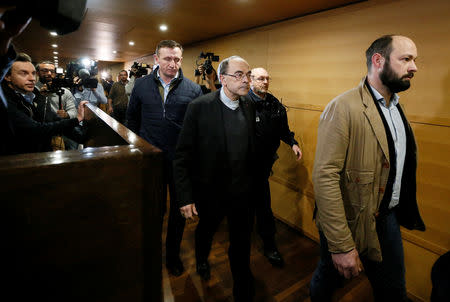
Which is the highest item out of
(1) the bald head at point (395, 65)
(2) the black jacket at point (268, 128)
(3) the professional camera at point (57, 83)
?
(3) the professional camera at point (57, 83)

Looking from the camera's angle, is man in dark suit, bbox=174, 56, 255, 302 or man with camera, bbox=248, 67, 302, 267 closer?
man in dark suit, bbox=174, 56, 255, 302

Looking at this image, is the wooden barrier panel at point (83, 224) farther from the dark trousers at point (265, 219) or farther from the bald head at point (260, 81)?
the bald head at point (260, 81)

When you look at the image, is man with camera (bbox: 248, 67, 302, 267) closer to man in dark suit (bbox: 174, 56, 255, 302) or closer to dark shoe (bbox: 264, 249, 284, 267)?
dark shoe (bbox: 264, 249, 284, 267)

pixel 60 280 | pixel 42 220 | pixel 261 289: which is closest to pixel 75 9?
pixel 42 220

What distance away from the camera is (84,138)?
1.98 meters

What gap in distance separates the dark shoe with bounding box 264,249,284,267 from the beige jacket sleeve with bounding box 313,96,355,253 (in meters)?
1.21

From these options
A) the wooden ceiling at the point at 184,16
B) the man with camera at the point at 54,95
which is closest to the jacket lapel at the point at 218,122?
the wooden ceiling at the point at 184,16

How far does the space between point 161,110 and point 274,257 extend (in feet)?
5.47

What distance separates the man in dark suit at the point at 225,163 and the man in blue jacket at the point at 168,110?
0.41 m

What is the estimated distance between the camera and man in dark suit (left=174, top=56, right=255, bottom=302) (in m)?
1.56

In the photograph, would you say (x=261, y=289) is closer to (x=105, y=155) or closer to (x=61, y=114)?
(x=105, y=155)

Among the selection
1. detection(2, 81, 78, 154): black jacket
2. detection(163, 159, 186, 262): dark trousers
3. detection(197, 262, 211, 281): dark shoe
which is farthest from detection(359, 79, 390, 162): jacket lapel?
detection(2, 81, 78, 154): black jacket

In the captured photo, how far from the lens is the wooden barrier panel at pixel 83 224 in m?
0.45

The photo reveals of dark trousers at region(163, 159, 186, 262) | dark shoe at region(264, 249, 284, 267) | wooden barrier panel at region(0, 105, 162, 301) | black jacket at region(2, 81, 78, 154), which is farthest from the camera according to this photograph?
dark shoe at region(264, 249, 284, 267)
